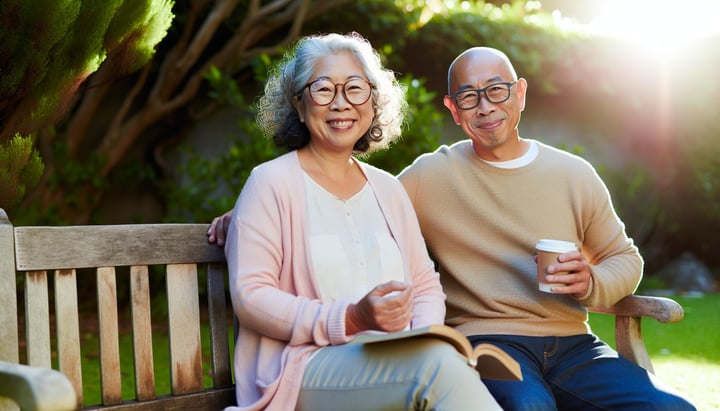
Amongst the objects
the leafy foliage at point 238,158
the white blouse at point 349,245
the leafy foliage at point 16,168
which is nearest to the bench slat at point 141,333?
the leafy foliage at point 16,168

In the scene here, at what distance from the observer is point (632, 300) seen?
9.70 ft

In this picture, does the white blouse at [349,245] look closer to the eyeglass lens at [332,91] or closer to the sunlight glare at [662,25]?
the eyeglass lens at [332,91]

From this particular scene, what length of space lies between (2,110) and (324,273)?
3.83ft

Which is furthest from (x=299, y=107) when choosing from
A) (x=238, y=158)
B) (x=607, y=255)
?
(x=238, y=158)

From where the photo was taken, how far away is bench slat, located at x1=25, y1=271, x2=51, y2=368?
2.35 metres

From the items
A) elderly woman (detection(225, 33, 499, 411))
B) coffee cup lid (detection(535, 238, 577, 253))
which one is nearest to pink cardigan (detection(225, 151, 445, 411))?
elderly woman (detection(225, 33, 499, 411))

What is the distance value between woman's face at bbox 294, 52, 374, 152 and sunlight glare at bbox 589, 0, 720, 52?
22.6 feet

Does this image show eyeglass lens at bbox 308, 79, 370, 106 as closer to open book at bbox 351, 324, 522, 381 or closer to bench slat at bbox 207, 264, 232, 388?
bench slat at bbox 207, 264, 232, 388

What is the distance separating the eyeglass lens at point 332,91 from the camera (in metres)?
2.70

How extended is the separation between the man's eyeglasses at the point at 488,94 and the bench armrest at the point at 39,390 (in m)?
1.82

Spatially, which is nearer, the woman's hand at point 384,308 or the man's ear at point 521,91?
the woman's hand at point 384,308

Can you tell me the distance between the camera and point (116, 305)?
2.52 metres

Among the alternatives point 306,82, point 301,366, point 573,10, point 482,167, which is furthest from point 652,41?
point 573,10

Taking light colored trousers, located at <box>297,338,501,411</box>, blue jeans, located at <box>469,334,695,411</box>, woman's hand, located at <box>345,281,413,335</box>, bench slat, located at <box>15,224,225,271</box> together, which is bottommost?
blue jeans, located at <box>469,334,695,411</box>
